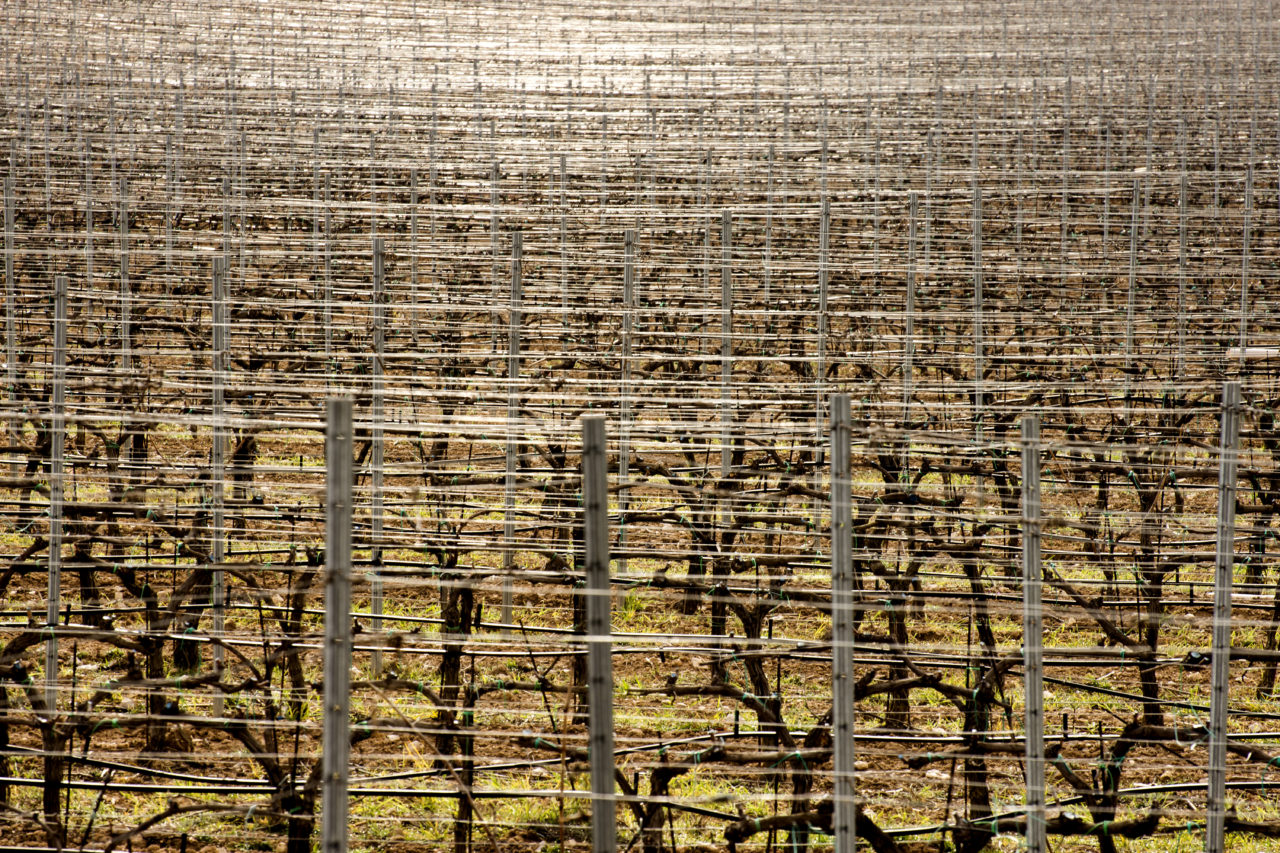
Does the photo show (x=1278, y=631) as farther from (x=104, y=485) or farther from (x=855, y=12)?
(x=855, y=12)

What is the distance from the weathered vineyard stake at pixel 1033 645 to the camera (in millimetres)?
2707

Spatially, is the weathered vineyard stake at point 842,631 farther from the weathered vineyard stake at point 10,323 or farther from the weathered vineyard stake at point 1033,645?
the weathered vineyard stake at point 10,323

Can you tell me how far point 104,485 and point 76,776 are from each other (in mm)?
1511

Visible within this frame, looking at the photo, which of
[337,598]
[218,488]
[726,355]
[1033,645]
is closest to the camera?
[337,598]

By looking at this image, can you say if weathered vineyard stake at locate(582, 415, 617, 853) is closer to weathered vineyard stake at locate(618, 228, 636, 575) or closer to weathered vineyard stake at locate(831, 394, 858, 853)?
weathered vineyard stake at locate(831, 394, 858, 853)

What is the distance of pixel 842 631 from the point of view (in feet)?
8.51

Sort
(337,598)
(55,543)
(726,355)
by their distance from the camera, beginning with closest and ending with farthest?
1. (337,598)
2. (55,543)
3. (726,355)

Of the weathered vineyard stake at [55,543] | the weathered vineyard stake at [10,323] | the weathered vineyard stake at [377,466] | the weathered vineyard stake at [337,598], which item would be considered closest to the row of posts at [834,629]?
the weathered vineyard stake at [337,598]

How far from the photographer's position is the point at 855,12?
17547 mm

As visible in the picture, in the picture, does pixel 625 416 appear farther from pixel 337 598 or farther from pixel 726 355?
pixel 337 598

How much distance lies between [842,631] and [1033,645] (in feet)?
1.43

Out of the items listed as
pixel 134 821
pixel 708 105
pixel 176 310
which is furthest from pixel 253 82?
pixel 134 821

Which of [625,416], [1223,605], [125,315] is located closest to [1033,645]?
[1223,605]

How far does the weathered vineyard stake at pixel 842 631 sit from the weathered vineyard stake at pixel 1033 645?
0.38m
